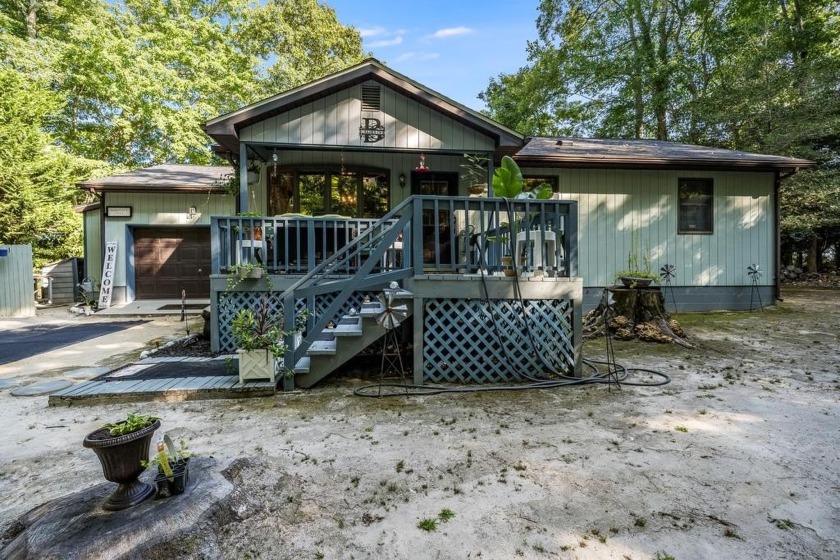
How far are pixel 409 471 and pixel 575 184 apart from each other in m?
7.86

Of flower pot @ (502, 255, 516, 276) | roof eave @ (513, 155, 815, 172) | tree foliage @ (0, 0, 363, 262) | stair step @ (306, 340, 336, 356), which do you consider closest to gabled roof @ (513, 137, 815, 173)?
roof eave @ (513, 155, 815, 172)

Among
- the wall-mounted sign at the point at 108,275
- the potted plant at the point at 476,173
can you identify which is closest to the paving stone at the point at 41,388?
the potted plant at the point at 476,173

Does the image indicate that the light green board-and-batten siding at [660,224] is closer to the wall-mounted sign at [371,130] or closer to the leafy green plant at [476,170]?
the leafy green plant at [476,170]

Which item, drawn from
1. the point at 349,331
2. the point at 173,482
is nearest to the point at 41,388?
the point at 349,331

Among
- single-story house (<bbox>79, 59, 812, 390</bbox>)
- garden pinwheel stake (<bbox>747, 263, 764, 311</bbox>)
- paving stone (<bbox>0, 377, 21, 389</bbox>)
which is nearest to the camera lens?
paving stone (<bbox>0, 377, 21, 389</bbox>)

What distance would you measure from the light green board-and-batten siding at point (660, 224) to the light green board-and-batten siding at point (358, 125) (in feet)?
9.30

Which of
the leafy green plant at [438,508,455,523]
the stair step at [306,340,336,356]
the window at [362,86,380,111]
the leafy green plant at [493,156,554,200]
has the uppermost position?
the window at [362,86,380,111]

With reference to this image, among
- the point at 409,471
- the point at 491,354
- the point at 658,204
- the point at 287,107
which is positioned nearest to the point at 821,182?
the point at 658,204

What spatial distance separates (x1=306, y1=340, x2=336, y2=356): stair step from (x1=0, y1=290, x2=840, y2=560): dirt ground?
382mm

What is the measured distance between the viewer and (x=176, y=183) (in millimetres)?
10297

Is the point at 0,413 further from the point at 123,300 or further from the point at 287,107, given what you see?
the point at 123,300

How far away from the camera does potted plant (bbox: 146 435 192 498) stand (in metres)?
1.84

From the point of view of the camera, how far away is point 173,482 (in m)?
1.89

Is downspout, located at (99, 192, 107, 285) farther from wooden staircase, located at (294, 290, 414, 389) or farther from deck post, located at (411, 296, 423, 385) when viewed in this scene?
deck post, located at (411, 296, 423, 385)
